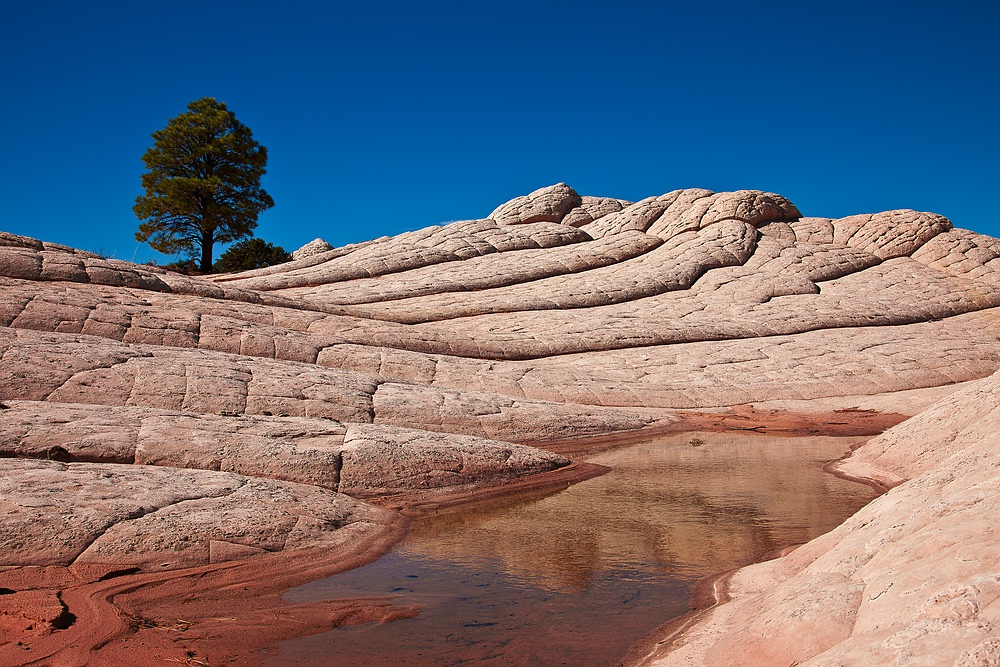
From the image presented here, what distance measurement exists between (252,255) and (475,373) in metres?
29.4

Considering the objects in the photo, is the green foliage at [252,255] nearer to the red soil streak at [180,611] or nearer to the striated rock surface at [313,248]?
the striated rock surface at [313,248]

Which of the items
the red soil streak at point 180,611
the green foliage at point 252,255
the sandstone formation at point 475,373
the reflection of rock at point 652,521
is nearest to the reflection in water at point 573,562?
the reflection of rock at point 652,521

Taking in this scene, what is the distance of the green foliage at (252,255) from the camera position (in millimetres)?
43031

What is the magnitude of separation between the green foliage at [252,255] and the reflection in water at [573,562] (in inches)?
1402

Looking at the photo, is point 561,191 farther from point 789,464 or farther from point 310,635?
point 310,635

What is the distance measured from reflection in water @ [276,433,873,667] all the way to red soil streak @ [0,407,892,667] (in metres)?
0.21

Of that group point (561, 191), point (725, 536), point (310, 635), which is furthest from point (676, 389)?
point (561, 191)

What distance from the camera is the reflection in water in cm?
498

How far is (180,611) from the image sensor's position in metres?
5.65

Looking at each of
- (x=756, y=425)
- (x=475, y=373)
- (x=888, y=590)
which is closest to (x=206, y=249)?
(x=475, y=373)

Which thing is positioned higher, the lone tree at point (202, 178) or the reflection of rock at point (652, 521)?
the lone tree at point (202, 178)

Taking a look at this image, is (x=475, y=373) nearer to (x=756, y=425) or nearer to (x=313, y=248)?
(x=756, y=425)

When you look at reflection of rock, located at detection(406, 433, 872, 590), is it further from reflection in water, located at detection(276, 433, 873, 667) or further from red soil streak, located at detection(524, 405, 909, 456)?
red soil streak, located at detection(524, 405, 909, 456)

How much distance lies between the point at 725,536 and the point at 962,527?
3.67 m
